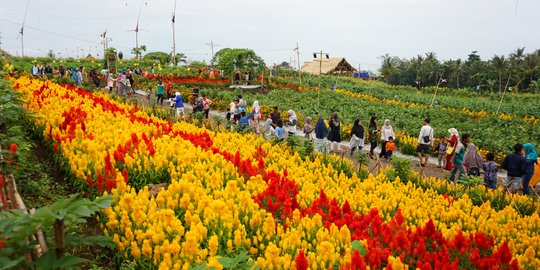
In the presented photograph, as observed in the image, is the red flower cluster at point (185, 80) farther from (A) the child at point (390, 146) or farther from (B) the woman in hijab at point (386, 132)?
(A) the child at point (390, 146)

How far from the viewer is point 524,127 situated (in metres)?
16.2

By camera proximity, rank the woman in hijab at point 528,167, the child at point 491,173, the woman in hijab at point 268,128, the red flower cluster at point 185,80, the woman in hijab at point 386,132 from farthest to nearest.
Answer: the red flower cluster at point 185,80 < the woman in hijab at point 268,128 < the woman in hijab at point 386,132 < the child at point 491,173 < the woman in hijab at point 528,167

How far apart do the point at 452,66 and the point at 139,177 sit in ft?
163

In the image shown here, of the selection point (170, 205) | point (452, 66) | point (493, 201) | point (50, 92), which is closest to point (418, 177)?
point (493, 201)

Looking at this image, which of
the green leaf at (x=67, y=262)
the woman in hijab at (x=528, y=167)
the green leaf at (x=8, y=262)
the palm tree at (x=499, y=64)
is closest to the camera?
the green leaf at (x=8, y=262)

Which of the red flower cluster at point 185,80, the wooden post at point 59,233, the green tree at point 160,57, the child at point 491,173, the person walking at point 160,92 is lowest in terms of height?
the child at point 491,173

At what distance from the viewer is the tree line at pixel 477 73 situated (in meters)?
40.7

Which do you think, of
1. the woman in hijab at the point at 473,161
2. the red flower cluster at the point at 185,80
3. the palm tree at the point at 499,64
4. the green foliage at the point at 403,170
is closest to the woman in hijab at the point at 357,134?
the woman in hijab at the point at 473,161

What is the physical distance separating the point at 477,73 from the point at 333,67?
16920mm

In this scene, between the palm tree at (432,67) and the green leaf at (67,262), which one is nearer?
the green leaf at (67,262)

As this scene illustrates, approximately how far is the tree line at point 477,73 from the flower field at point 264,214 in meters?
32.5

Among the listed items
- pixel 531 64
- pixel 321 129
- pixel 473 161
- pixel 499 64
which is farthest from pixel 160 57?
pixel 473 161

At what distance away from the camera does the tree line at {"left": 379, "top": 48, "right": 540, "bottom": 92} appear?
133 feet

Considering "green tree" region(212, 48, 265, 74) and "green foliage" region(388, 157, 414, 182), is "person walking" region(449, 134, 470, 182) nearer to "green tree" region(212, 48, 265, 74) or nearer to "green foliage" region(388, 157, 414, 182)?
"green foliage" region(388, 157, 414, 182)
